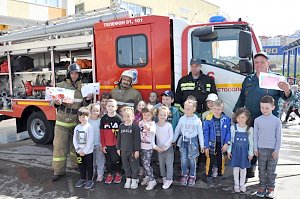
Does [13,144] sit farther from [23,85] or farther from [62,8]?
[62,8]

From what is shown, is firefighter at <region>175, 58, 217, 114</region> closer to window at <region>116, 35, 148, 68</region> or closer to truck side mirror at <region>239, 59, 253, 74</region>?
truck side mirror at <region>239, 59, 253, 74</region>

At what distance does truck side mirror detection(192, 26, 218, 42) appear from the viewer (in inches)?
196

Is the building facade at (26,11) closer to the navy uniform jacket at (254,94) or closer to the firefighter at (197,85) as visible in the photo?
the firefighter at (197,85)

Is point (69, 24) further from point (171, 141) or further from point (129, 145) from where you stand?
point (171, 141)

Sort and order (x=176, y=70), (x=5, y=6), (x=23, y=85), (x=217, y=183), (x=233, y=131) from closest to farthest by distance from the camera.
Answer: (x=233, y=131) → (x=217, y=183) → (x=176, y=70) → (x=23, y=85) → (x=5, y=6)

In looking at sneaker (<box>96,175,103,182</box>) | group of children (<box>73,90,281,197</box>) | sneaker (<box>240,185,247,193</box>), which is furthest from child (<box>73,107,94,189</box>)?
sneaker (<box>240,185,247,193</box>)

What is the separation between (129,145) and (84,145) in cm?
72

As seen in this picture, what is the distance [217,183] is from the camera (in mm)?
4582

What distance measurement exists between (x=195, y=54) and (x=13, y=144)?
17.0 feet

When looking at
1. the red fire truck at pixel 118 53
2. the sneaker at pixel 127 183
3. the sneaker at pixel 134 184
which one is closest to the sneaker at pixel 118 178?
the sneaker at pixel 127 183

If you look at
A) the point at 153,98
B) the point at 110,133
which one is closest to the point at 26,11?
the point at 153,98

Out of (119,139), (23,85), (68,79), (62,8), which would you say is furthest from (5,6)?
(119,139)

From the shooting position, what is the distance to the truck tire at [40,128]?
22.6 ft

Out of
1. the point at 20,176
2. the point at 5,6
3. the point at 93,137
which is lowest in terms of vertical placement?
the point at 20,176
